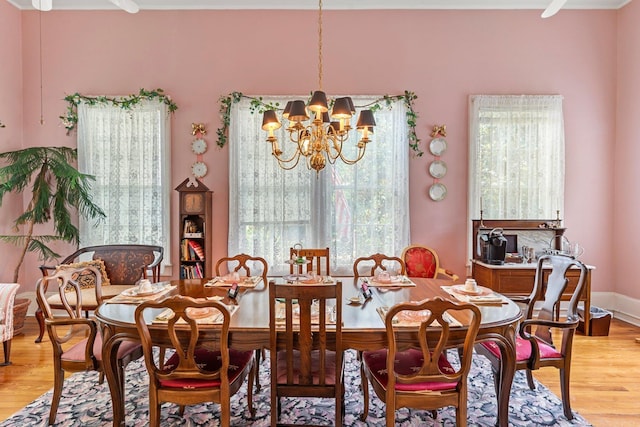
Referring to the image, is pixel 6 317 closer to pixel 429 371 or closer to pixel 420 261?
pixel 429 371

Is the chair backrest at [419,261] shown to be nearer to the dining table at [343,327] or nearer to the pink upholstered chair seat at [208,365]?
the dining table at [343,327]

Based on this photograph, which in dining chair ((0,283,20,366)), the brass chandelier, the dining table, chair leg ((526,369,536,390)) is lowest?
chair leg ((526,369,536,390))

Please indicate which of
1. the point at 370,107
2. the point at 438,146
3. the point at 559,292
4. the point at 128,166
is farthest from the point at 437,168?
the point at 128,166

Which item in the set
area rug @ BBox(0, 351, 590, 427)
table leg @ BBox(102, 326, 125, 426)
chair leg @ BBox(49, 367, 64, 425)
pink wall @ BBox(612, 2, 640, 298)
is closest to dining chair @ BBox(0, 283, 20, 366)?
area rug @ BBox(0, 351, 590, 427)

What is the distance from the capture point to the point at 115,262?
4.29 metres

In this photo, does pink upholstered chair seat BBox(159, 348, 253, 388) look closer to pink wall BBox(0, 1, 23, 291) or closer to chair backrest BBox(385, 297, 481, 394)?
chair backrest BBox(385, 297, 481, 394)

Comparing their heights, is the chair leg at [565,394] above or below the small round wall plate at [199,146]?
below

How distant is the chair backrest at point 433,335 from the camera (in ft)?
5.67

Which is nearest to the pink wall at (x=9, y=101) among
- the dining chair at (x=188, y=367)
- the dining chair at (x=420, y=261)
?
the dining chair at (x=188, y=367)

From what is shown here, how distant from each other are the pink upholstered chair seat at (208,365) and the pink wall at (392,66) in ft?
7.72

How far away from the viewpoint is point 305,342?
186 cm

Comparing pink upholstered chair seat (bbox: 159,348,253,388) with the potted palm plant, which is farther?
the potted palm plant

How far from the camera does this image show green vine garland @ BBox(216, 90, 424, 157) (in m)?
→ 4.36

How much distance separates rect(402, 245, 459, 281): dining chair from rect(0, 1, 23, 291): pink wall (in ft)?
15.1
